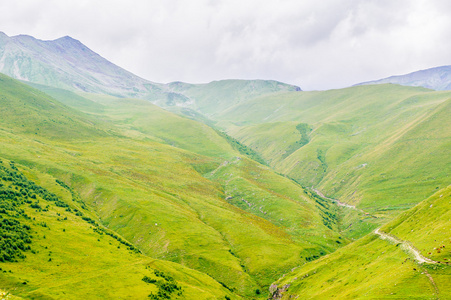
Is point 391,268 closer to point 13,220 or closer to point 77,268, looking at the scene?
point 77,268

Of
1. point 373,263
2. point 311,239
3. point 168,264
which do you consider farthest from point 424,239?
point 311,239

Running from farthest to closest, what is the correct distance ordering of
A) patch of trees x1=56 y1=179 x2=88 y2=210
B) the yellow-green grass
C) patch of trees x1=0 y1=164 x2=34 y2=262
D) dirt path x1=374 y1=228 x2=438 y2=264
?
patch of trees x1=56 y1=179 x2=88 y2=210, patch of trees x1=0 y1=164 x2=34 y2=262, the yellow-green grass, dirt path x1=374 y1=228 x2=438 y2=264

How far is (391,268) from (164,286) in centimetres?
4978

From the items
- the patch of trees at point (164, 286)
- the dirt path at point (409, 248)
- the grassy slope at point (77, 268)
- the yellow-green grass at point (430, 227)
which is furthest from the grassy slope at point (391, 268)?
the patch of trees at point (164, 286)

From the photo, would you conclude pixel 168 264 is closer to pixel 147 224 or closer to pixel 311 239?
pixel 147 224

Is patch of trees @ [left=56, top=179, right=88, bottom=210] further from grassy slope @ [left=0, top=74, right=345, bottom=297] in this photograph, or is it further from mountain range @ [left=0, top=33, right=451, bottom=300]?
Answer: grassy slope @ [left=0, top=74, right=345, bottom=297]

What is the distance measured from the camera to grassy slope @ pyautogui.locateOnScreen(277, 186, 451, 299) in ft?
156

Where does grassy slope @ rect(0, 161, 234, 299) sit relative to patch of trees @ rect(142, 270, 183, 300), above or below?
above

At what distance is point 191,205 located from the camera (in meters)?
152

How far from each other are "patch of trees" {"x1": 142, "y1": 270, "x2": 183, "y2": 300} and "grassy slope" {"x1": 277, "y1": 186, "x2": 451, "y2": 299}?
32.1 metres

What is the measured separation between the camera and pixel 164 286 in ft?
225

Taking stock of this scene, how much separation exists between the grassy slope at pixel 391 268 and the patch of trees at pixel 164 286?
32058mm

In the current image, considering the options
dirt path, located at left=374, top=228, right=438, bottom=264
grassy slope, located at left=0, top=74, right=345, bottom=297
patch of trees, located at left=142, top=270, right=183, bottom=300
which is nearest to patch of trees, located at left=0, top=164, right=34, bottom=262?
patch of trees, located at left=142, top=270, right=183, bottom=300

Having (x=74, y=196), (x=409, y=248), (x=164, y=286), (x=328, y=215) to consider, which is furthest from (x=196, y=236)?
(x=328, y=215)
